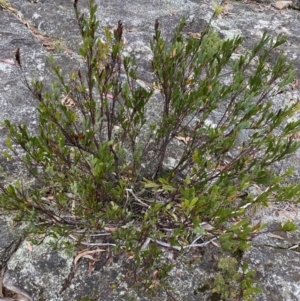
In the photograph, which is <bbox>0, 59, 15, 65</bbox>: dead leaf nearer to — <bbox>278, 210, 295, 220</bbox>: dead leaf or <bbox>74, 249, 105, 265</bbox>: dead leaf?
<bbox>74, 249, 105, 265</bbox>: dead leaf

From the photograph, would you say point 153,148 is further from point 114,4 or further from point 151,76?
point 114,4

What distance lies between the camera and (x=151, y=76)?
321 cm

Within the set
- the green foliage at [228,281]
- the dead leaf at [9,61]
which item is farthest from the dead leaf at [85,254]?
the dead leaf at [9,61]

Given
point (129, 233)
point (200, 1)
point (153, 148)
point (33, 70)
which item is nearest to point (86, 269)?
point (129, 233)

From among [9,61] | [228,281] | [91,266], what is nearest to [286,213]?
[228,281]

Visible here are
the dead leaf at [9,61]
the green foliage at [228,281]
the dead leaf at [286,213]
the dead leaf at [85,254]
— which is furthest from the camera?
the dead leaf at [9,61]

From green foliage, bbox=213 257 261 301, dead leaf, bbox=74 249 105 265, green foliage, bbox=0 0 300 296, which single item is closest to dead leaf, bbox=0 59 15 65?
green foliage, bbox=0 0 300 296

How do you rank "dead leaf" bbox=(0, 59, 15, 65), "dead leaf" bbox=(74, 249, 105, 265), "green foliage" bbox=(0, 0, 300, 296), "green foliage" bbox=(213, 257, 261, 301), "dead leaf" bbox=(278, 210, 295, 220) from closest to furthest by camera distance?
"green foliage" bbox=(0, 0, 300, 296)
"green foliage" bbox=(213, 257, 261, 301)
"dead leaf" bbox=(74, 249, 105, 265)
"dead leaf" bbox=(278, 210, 295, 220)
"dead leaf" bbox=(0, 59, 15, 65)

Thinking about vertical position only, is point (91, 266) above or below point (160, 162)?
below

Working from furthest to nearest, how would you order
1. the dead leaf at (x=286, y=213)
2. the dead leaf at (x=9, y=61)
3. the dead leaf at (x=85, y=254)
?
the dead leaf at (x=9, y=61)
the dead leaf at (x=286, y=213)
the dead leaf at (x=85, y=254)

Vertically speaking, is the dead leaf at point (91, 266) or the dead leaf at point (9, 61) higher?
the dead leaf at point (9, 61)

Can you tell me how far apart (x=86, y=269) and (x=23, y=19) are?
8.14ft

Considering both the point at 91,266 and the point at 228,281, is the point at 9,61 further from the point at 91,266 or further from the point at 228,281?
the point at 228,281

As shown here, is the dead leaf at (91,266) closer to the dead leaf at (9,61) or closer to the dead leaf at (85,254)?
the dead leaf at (85,254)
